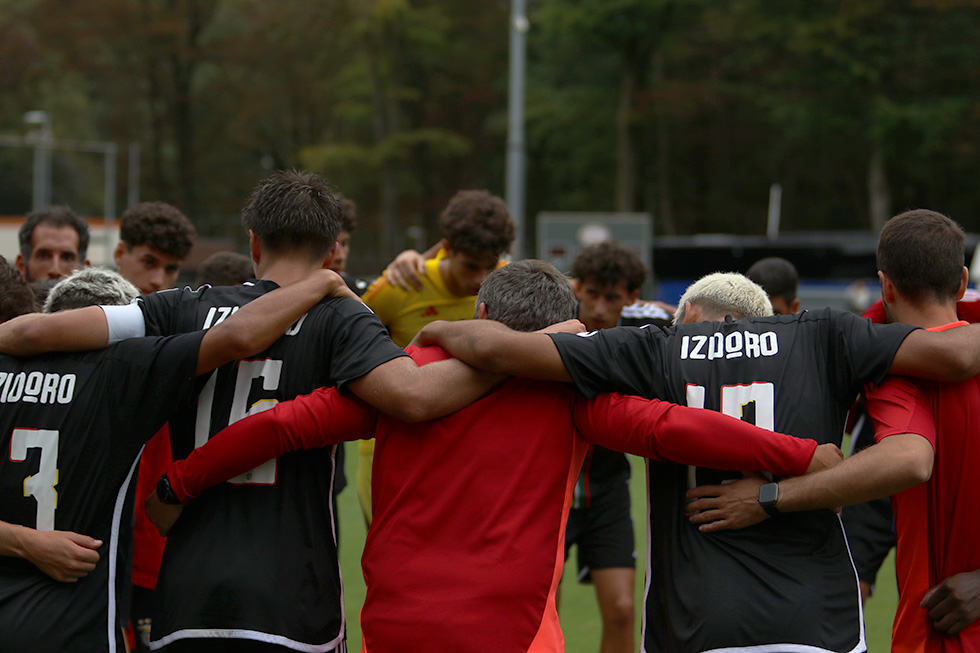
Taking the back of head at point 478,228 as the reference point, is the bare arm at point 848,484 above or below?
below

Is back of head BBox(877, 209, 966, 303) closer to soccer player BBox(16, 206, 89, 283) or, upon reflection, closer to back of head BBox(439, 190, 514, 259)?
back of head BBox(439, 190, 514, 259)

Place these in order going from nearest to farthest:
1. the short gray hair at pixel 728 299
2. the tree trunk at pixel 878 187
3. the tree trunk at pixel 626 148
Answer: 1. the short gray hair at pixel 728 299
2. the tree trunk at pixel 878 187
3. the tree trunk at pixel 626 148

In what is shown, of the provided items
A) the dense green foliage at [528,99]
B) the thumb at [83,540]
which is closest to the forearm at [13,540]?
the thumb at [83,540]

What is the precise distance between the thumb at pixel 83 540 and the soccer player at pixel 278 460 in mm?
225

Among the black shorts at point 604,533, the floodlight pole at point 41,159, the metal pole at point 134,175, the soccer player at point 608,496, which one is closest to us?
the soccer player at point 608,496

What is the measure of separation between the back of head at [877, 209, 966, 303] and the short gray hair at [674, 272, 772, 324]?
430 mm

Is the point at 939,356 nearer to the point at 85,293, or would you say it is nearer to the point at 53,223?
the point at 85,293

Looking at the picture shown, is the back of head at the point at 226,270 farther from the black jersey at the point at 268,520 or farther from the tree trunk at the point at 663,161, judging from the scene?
the tree trunk at the point at 663,161

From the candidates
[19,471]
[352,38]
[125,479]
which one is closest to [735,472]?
[125,479]

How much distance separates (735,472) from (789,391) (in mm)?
305

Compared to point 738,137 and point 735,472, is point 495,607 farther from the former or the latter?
point 738,137

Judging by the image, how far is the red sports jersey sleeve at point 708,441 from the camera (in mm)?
2781

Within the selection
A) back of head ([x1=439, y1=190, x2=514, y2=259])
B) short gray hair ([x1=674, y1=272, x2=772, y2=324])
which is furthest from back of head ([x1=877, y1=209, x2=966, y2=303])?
back of head ([x1=439, y1=190, x2=514, y2=259])

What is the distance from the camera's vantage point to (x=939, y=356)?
9.22ft
